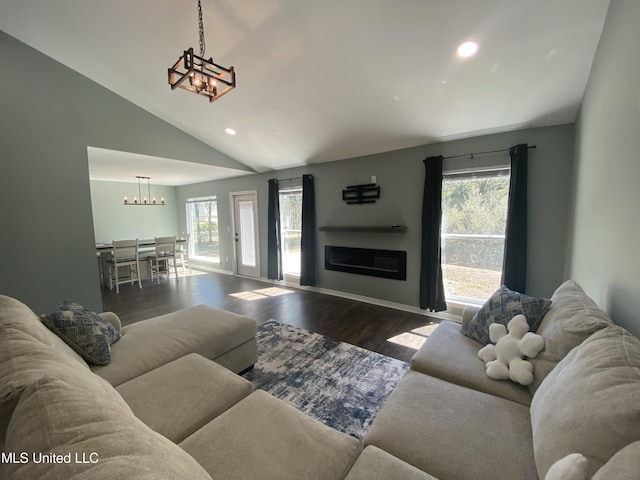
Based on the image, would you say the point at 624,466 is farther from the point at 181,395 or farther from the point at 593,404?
the point at 181,395

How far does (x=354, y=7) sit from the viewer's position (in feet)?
6.62

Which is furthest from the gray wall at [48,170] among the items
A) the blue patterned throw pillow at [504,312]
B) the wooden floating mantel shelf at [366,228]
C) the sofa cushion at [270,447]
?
the blue patterned throw pillow at [504,312]

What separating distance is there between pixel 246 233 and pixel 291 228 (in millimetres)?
1387

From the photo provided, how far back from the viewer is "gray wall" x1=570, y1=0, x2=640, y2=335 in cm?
129

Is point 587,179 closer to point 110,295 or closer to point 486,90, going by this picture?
point 486,90

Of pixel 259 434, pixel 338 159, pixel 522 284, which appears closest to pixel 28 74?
pixel 338 159

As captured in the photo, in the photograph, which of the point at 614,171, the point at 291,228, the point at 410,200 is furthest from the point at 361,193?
the point at 614,171

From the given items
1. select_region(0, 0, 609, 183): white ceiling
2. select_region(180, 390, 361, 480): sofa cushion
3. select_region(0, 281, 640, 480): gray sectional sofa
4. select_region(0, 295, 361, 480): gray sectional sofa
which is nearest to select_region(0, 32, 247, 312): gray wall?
select_region(0, 0, 609, 183): white ceiling

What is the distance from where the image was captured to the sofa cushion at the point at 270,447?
3.27ft

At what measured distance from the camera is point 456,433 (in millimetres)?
1134

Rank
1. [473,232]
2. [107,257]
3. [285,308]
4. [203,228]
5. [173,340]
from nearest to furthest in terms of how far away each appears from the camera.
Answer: [173,340] < [473,232] < [285,308] < [107,257] < [203,228]

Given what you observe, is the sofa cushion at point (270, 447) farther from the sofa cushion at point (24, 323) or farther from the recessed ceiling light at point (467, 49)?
the recessed ceiling light at point (467, 49)

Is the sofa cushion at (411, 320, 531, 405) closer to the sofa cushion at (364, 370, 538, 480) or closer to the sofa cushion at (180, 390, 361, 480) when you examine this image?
the sofa cushion at (364, 370, 538, 480)

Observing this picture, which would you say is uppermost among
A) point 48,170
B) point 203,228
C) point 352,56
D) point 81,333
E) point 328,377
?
point 352,56
